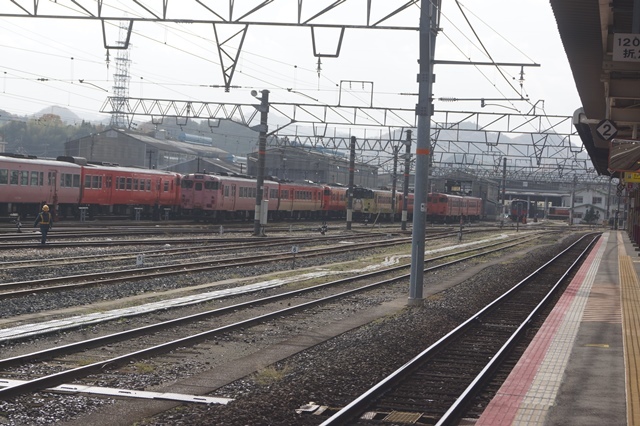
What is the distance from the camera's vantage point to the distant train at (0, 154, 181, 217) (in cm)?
3825

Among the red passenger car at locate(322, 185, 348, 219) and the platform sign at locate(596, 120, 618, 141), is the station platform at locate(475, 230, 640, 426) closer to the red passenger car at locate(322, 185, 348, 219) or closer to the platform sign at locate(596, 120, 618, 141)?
the platform sign at locate(596, 120, 618, 141)

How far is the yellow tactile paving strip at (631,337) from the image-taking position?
8.72 meters

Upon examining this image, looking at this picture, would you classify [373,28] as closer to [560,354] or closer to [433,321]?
[433,321]

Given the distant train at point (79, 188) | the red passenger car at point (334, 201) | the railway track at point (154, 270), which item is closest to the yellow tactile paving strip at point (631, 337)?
the railway track at point (154, 270)

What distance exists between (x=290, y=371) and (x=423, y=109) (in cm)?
804

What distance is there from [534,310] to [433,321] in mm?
2703

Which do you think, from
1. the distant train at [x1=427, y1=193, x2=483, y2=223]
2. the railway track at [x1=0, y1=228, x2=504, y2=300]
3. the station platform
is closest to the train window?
the railway track at [x1=0, y1=228, x2=504, y2=300]

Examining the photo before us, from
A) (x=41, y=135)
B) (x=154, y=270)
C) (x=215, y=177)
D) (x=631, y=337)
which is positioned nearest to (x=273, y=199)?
(x=215, y=177)

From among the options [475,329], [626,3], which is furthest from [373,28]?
[626,3]

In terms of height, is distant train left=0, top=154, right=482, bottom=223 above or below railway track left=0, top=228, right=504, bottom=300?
above

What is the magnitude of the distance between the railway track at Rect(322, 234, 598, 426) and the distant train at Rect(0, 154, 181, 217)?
84.0 ft

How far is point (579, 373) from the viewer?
10734 mm

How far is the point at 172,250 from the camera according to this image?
95.8 ft

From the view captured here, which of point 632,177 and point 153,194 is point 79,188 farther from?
point 632,177
